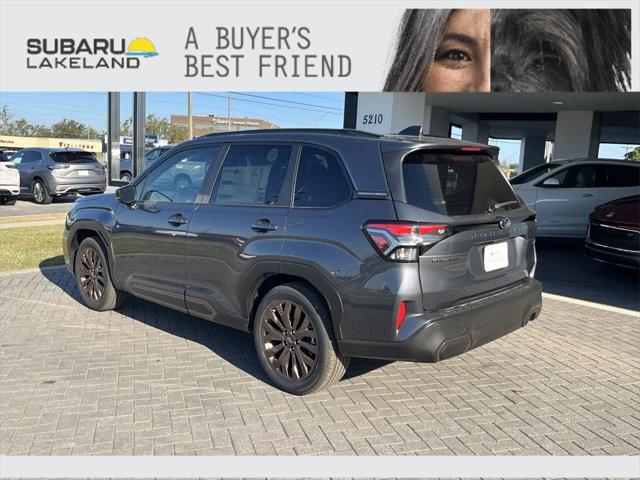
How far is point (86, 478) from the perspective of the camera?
2766 mm

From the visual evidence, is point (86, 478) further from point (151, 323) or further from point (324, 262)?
point (151, 323)

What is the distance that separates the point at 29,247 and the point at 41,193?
9.08 meters

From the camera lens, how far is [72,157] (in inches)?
682

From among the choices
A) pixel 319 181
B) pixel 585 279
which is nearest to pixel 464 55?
pixel 585 279

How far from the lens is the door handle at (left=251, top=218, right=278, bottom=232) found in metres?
3.79

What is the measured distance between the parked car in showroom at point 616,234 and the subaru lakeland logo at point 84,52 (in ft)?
41.8

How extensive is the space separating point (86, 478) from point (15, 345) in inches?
93.4

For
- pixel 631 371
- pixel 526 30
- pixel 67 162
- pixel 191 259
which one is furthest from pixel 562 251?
pixel 67 162

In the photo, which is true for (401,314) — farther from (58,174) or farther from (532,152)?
(532,152)

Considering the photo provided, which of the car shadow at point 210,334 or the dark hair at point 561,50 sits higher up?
the dark hair at point 561,50

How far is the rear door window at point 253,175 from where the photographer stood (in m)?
3.94

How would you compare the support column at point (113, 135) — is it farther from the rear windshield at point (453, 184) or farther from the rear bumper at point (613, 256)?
the rear windshield at point (453, 184)

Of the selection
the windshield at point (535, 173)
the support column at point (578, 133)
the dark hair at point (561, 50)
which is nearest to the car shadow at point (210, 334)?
the windshield at point (535, 173)

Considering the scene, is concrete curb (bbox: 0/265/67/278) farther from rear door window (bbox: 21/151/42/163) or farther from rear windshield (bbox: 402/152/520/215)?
rear door window (bbox: 21/151/42/163)
